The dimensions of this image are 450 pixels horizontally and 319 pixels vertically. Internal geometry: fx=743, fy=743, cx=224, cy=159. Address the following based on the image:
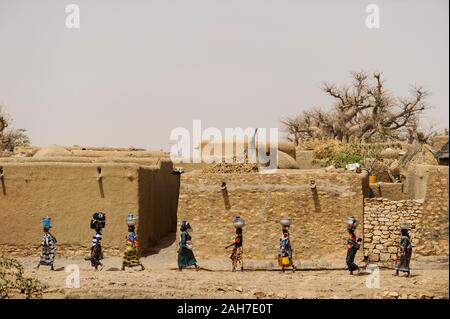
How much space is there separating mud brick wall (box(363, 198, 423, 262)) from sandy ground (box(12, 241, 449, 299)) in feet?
1.95

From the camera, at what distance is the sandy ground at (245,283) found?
14156 mm

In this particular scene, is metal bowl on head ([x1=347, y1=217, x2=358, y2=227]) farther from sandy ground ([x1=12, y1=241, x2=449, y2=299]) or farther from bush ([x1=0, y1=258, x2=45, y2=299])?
bush ([x1=0, y1=258, x2=45, y2=299])

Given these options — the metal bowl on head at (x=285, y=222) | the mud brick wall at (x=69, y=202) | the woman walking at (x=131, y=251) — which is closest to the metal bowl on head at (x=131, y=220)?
the woman walking at (x=131, y=251)

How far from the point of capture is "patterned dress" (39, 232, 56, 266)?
55.4ft

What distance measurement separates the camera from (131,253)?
16531mm

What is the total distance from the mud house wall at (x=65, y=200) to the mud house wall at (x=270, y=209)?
176 cm

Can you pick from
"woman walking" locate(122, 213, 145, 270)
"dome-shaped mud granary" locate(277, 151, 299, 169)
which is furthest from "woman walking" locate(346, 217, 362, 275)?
"dome-shaped mud granary" locate(277, 151, 299, 169)

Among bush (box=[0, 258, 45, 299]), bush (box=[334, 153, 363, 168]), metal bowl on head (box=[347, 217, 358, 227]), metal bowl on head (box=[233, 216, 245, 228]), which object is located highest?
bush (box=[334, 153, 363, 168])

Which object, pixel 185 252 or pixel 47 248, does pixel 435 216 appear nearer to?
pixel 185 252

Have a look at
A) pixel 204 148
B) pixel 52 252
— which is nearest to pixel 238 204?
pixel 52 252

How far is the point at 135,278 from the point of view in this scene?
50.6 ft

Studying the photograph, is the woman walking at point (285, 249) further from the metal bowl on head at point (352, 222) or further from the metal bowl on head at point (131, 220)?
the metal bowl on head at point (131, 220)

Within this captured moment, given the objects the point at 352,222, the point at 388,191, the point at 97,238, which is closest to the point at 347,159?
the point at 388,191

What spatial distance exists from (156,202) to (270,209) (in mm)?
4253
